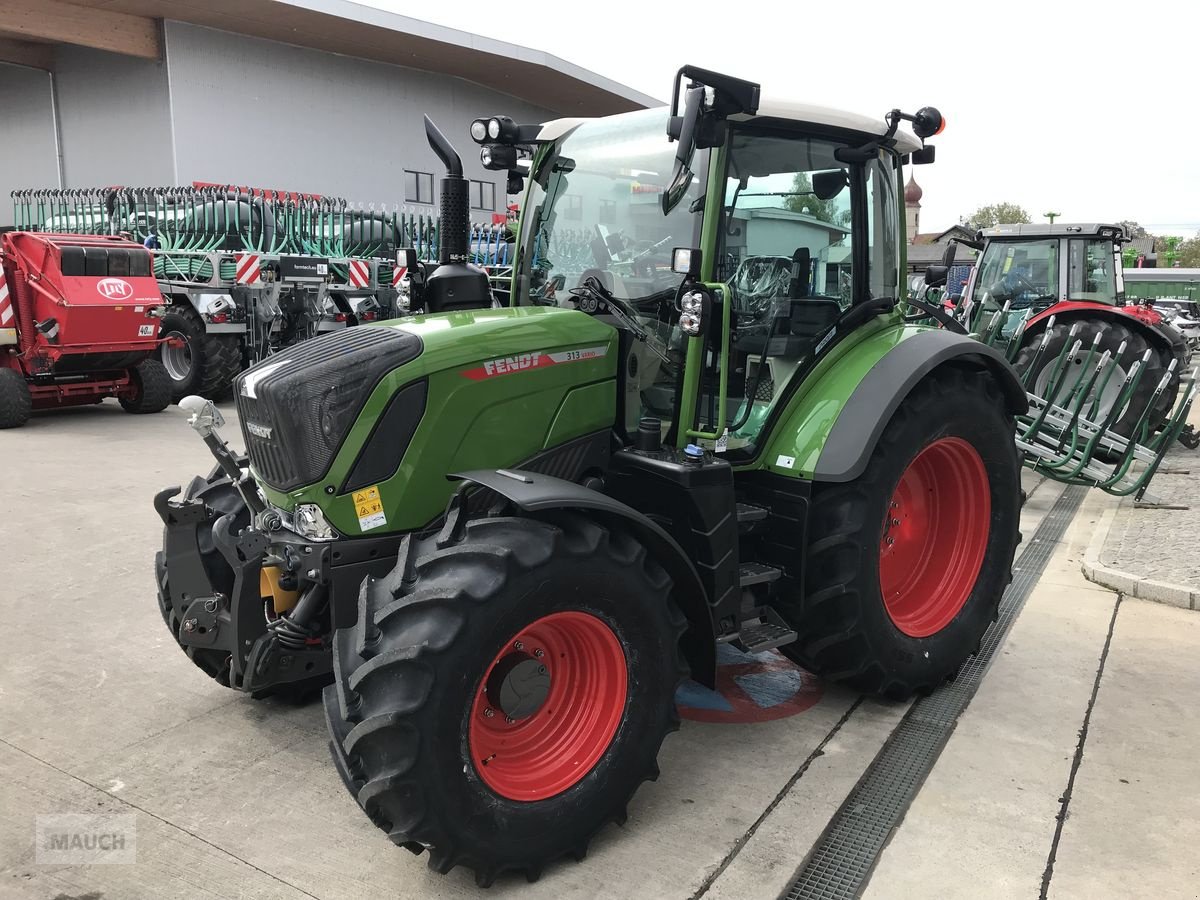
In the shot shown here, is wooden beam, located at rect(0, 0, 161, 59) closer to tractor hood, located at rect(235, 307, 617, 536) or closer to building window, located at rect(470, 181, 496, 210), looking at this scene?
building window, located at rect(470, 181, 496, 210)

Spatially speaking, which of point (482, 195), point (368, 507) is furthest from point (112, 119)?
point (368, 507)

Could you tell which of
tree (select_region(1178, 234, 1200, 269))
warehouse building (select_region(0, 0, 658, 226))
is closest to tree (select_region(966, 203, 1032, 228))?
tree (select_region(1178, 234, 1200, 269))

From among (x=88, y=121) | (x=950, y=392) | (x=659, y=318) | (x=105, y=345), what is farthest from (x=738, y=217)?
(x=88, y=121)

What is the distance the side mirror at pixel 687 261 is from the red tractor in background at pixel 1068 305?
18.6 ft

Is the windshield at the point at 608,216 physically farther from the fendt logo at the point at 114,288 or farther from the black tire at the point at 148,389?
the black tire at the point at 148,389

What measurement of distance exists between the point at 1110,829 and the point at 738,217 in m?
2.23

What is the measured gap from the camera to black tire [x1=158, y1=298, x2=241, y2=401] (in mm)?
11180

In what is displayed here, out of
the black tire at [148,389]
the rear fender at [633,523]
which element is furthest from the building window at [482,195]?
the rear fender at [633,523]

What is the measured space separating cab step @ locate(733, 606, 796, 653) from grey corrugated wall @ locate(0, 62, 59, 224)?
24519 mm

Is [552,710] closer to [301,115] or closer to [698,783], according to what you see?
[698,783]

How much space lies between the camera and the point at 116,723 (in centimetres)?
343

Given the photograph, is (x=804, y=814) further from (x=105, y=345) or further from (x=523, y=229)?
(x=105, y=345)

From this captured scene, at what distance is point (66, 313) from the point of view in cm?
910

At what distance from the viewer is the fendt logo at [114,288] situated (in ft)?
30.8
